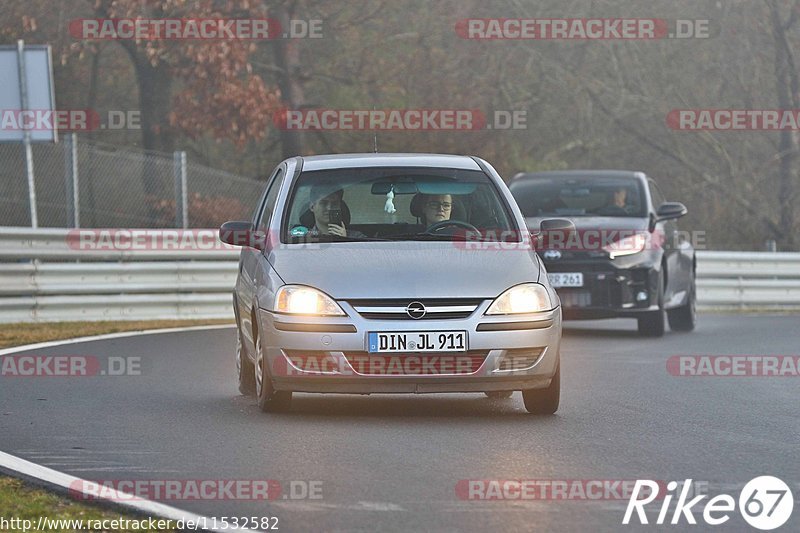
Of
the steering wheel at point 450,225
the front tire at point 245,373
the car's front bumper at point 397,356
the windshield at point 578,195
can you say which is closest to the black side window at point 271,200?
the front tire at point 245,373

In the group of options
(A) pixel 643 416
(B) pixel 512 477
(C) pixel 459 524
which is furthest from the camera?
(A) pixel 643 416

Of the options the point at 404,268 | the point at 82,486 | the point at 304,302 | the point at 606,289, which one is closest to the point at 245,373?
the point at 304,302

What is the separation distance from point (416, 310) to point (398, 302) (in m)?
0.11

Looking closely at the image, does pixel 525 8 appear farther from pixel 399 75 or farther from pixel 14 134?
pixel 14 134

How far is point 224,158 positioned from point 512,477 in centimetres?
3034

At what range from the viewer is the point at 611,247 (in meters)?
17.8

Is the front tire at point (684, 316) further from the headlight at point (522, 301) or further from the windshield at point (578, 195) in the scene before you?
the headlight at point (522, 301)

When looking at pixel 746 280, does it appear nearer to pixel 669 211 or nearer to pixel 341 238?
pixel 669 211

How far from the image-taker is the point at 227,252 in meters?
21.1

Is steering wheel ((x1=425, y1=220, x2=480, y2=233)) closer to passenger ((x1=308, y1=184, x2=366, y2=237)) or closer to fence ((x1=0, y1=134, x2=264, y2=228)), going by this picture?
passenger ((x1=308, y1=184, x2=366, y2=237))

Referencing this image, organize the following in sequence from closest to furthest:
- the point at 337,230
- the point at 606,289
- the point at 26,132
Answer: the point at 337,230 → the point at 606,289 → the point at 26,132

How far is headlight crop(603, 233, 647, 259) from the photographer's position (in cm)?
1777

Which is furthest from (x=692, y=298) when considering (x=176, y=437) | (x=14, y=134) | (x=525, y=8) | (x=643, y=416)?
(x=525, y=8)

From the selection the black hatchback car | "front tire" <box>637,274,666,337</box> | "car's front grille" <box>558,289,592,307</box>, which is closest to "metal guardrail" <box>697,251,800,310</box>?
the black hatchback car
